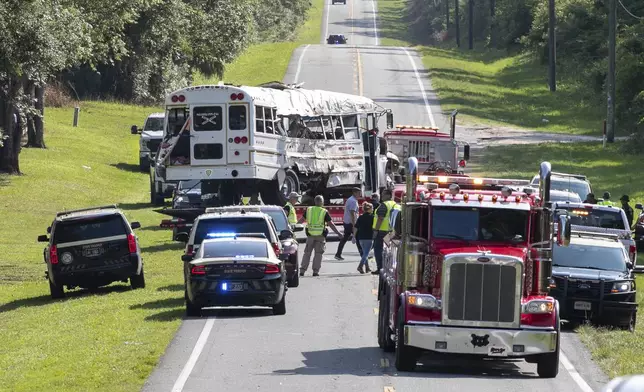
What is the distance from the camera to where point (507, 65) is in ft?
297

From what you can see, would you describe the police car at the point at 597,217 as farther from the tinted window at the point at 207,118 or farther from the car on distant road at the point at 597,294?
the tinted window at the point at 207,118

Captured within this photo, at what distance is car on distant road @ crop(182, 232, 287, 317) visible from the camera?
2191 centimetres

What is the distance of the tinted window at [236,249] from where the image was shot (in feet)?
73.5

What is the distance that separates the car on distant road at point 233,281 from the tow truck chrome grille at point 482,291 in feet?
20.3

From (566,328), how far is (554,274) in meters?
0.95

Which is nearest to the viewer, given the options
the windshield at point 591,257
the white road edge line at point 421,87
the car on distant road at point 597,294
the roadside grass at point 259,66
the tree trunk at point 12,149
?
the car on distant road at point 597,294

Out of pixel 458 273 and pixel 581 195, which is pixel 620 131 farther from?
pixel 458 273

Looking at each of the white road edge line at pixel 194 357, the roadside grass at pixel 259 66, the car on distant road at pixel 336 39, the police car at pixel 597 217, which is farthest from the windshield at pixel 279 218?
the car on distant road at pixel 336 39

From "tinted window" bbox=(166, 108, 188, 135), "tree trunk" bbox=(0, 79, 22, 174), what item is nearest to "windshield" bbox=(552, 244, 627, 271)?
"tinted window" bbox=(166, 108, 188, 135)

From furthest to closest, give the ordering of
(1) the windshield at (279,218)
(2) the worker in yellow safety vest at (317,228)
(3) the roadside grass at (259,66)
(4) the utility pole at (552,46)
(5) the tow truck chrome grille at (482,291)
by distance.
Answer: (3) the roadside grass at (259,66), (4) the utility pole at (552,46), (2) the worker in yellow safety vest at (317,228), (1) the windshield at (279,218), (5) the tow truck chrome grille at (482,291)

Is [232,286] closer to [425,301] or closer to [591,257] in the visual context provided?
[425,301]

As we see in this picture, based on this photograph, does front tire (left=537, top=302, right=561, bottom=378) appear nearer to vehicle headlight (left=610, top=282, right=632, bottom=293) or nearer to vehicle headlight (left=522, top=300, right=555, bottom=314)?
vehicle headlight (left=522, top=300, right=555, bottom=314)

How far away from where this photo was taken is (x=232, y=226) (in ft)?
80.4

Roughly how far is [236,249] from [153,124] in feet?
105
